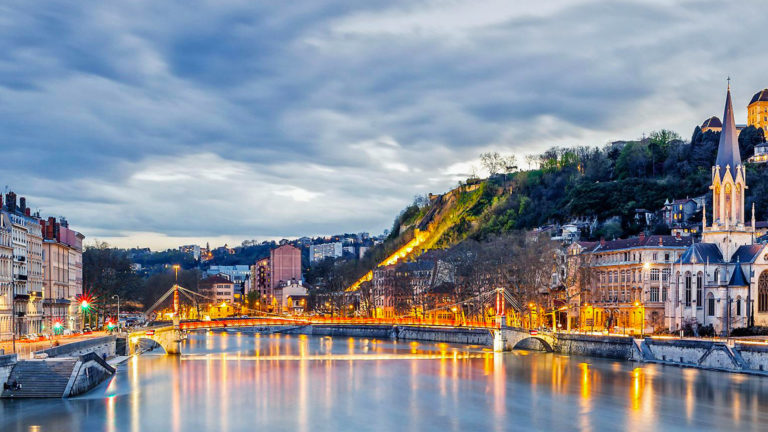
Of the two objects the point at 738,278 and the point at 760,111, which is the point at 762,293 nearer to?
the point at 738,278

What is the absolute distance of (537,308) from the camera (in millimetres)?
78625

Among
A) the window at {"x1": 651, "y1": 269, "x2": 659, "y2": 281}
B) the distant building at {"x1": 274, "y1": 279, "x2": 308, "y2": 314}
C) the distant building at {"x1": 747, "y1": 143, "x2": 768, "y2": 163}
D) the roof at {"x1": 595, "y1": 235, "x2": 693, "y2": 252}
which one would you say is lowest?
the distant building at {"x1": 274, "y1": 279, "x2": 308, "y2": 314}

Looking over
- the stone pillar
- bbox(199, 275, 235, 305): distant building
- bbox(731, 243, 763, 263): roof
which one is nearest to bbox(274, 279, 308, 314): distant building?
bbox(199, 275, 235, 305): distant building

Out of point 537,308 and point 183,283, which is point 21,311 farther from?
point 183,283

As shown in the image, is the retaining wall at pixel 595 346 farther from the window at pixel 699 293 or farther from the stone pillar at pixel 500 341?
the window at pixel 699 293

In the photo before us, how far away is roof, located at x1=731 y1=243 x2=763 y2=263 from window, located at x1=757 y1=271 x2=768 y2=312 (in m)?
1.36

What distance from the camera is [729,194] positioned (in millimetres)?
69812

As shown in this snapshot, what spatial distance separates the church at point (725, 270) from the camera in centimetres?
6512

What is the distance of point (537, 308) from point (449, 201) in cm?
9941

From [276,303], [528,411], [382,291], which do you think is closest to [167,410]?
[528,411]

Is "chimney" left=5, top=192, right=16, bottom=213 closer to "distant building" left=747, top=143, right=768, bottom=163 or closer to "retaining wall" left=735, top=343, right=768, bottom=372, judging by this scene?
"retaining wall" left=735, top=343, right=768, bottom=372

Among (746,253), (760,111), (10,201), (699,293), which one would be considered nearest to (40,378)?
(10,201)

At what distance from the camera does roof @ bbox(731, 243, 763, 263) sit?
65625 mm

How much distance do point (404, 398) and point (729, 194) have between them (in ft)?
117
